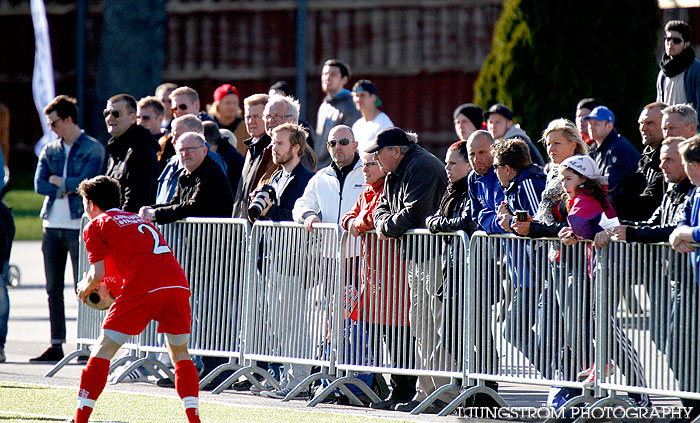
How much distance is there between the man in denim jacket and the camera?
11.4 m

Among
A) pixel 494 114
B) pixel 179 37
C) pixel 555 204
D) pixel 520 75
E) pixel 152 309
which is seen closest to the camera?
pixel 152 309

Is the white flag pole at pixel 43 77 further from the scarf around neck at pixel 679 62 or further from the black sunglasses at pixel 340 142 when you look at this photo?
the scarf around neck at pixel 679 62

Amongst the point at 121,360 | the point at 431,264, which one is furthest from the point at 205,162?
the point at 431,264

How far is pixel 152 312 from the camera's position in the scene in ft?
25.5

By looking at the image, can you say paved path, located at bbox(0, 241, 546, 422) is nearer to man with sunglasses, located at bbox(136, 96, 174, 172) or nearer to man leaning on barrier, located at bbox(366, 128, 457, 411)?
man leaning on barrier, located at bbox(366, 128, 457, 411)

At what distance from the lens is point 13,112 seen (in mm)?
32000

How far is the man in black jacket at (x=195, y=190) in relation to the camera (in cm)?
1023

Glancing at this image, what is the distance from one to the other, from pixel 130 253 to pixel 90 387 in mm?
864

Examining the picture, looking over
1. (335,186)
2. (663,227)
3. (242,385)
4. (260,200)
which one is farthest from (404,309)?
(663,227)

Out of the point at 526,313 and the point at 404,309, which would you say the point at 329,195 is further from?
the point at 526,313

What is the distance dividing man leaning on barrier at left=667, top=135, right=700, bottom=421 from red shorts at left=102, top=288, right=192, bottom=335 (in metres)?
3.07

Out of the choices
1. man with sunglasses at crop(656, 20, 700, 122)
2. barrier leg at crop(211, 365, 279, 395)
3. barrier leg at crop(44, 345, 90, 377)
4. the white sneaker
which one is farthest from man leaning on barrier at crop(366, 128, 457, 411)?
man with sunglasses at crop(656, 20, 700, 122)

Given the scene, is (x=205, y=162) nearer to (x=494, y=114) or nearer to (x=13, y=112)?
(x=494, y=114)

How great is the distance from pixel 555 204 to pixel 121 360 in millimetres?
3939
